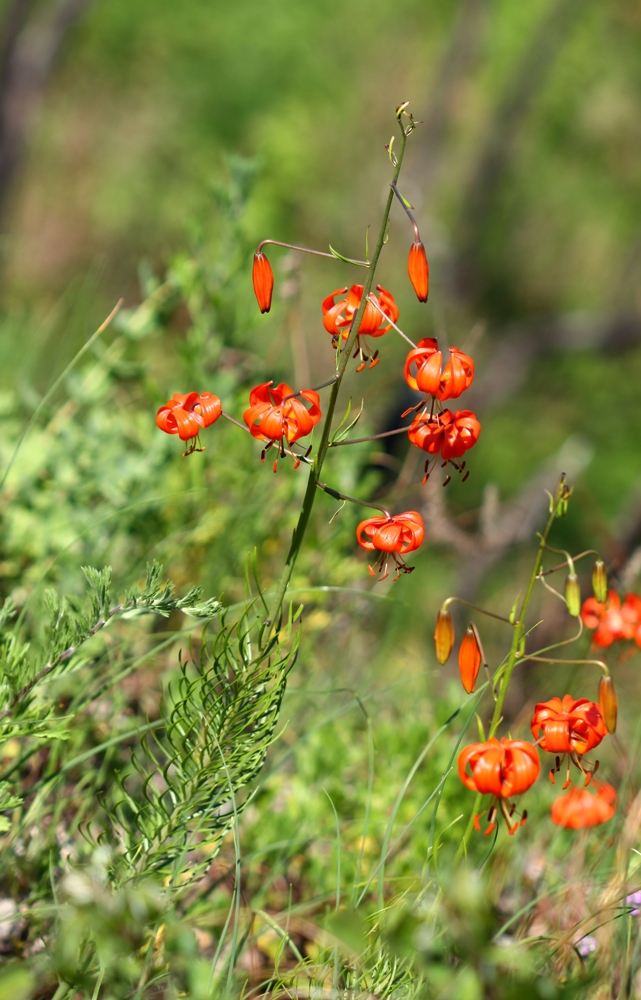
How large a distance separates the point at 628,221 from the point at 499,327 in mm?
2601

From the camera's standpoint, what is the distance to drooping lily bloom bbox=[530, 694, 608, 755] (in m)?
0.98

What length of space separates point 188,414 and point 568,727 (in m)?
0.58

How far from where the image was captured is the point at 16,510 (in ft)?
6.20

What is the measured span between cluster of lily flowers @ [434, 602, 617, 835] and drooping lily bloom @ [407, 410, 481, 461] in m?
0.21

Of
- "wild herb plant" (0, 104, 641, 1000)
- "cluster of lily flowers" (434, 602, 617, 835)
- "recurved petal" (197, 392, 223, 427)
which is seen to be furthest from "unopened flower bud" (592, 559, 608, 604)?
"recurved petal" (197, 392, 223, 427)

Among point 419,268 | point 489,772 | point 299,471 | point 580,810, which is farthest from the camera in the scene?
point 299,471

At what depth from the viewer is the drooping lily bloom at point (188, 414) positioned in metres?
1.00

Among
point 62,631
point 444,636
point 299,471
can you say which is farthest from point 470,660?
point 299,471

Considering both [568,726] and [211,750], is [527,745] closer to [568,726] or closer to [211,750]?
[568,726]

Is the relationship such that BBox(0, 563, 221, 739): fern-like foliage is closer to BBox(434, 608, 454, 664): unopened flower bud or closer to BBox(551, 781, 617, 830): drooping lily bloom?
BBox(434, 608, 454, 664): unopened flower bud

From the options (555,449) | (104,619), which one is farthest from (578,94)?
(104,619)

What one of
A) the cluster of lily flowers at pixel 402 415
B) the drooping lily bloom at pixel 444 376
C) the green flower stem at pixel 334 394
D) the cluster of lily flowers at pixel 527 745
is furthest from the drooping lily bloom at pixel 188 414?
the cluster of lily flowers at pixel 527 745

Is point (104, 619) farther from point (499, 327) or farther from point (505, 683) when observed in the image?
point (499, 327)

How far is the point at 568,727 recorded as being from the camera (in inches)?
39.0
